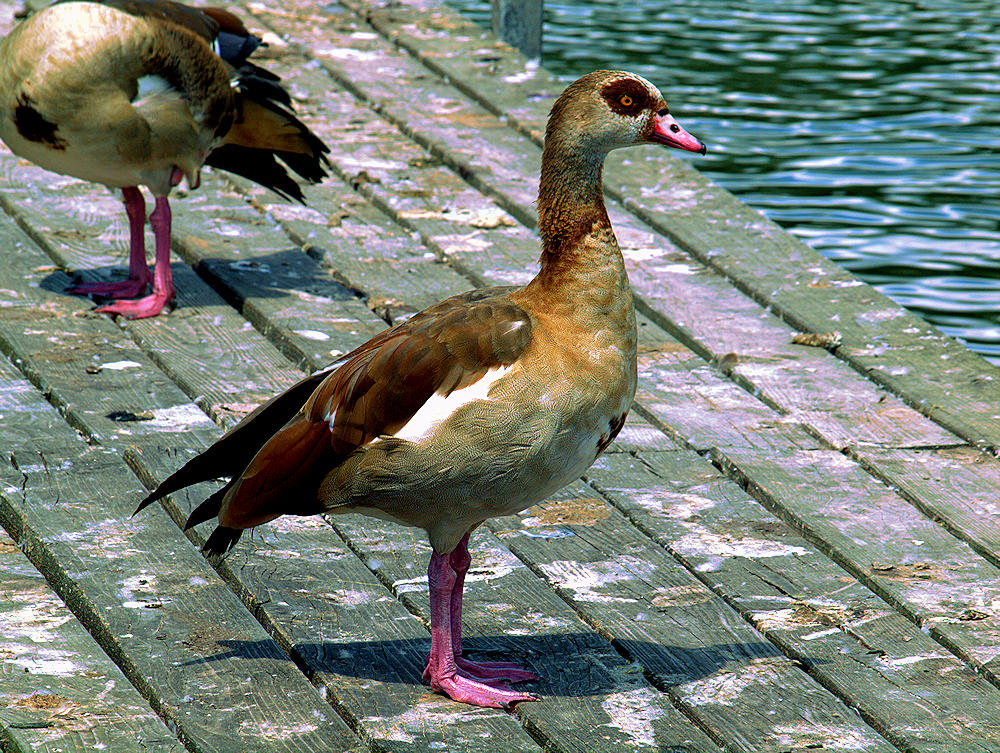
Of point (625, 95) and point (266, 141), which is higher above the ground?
point (625, 95)

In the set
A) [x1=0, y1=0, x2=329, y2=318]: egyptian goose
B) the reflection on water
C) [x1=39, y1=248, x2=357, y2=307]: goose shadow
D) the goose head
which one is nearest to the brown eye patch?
the goose head

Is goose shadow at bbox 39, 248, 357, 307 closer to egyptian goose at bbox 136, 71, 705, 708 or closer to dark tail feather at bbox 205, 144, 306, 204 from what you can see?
dark tail feather at bbox 205, 144, 306, 204

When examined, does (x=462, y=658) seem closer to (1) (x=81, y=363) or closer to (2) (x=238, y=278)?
(1) (x=81, y=363)

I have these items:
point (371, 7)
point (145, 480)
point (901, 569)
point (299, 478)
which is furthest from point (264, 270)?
point (371, 7)

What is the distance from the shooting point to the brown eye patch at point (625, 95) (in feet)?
11.5

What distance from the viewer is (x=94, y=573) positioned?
3635 millimetres

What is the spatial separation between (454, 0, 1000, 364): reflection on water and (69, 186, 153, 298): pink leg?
4.13m

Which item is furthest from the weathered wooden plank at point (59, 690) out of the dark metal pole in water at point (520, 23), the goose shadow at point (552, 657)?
the dark metal pole in water at point (520, 23)

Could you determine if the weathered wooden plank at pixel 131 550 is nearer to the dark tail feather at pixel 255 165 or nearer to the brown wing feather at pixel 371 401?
the brown wing feather at pixel 371 401

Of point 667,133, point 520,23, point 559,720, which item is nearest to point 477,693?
point 559,720

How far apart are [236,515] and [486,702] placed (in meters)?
0.74

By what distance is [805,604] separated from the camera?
12.0ft

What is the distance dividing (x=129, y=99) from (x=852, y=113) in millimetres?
6412

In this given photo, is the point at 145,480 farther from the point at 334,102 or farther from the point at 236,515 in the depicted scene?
the point at 334,102
